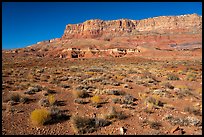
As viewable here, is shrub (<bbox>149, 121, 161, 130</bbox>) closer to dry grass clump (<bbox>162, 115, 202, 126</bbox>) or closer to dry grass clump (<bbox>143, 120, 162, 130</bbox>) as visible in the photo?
dry grass clump (<bbox>143, 120, 162, 130</bbox>)

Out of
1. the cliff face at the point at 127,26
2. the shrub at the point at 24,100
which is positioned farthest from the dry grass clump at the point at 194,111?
the cliff face at the point at 127,26

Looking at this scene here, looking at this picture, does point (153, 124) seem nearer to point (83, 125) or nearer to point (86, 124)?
point (86, 124)

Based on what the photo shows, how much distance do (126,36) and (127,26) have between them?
122ft

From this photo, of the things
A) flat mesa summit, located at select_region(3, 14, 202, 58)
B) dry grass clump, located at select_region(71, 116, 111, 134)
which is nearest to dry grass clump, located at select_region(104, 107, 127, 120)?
dry grass clump, located at select_region(71, 116, 111, 134)

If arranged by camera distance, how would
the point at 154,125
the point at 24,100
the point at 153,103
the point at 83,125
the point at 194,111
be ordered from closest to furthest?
the point at 83,125
the point at 154,125
the point at 194,111
the point at 24,100
the point at 153,103

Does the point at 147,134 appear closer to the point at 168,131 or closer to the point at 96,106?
the point at 168,131

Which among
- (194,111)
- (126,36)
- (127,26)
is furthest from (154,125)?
(127,26)

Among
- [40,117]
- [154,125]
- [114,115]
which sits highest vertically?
[40,117]

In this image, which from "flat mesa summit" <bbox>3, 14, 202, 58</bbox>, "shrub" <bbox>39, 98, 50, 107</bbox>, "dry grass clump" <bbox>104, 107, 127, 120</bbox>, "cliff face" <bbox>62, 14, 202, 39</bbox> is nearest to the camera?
"dry grass clump" <bbox>104, 107, 127, 120</bbox>

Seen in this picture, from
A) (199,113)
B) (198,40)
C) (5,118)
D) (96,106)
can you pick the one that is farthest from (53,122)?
(198,40)

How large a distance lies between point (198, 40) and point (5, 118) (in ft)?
319

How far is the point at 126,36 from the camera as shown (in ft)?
403

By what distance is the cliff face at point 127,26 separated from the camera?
143 m

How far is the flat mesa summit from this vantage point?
260ft
